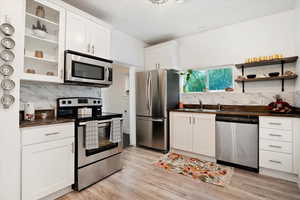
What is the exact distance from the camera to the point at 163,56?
378cm

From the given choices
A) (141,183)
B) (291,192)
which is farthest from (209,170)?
(141,183)

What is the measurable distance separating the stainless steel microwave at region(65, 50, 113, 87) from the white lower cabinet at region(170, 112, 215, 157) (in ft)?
5.54

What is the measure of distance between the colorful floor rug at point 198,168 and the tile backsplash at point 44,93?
198 cm

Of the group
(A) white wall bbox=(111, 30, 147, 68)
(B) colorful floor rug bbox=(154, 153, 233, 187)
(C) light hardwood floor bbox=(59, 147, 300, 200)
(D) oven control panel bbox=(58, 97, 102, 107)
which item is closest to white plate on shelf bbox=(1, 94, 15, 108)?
(D) oven control panel bbox=(58, 97, 102, 107)

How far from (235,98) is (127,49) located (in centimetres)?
268

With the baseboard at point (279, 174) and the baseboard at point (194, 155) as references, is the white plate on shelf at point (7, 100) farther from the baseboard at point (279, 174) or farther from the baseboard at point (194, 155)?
the baseboard at point (279, 174)

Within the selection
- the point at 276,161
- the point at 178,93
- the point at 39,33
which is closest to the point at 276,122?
the point at 276,161

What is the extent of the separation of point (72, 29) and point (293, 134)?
11.4ft

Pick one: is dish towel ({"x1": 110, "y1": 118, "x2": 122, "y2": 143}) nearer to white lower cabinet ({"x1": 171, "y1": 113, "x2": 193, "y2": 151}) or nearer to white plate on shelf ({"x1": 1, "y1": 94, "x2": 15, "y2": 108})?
white plate on shelf ({"x1": 1, "y1": 94, "x2": 15, "y2": 108})

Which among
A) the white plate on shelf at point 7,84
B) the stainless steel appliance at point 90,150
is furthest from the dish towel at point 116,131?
the white plate on shelf at point 7,84

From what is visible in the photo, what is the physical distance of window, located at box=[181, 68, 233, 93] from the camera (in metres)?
3.34

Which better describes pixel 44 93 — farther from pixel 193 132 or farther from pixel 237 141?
pixel 237 141

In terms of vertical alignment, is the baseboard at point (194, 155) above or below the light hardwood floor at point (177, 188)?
above

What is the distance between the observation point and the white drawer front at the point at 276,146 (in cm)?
212
